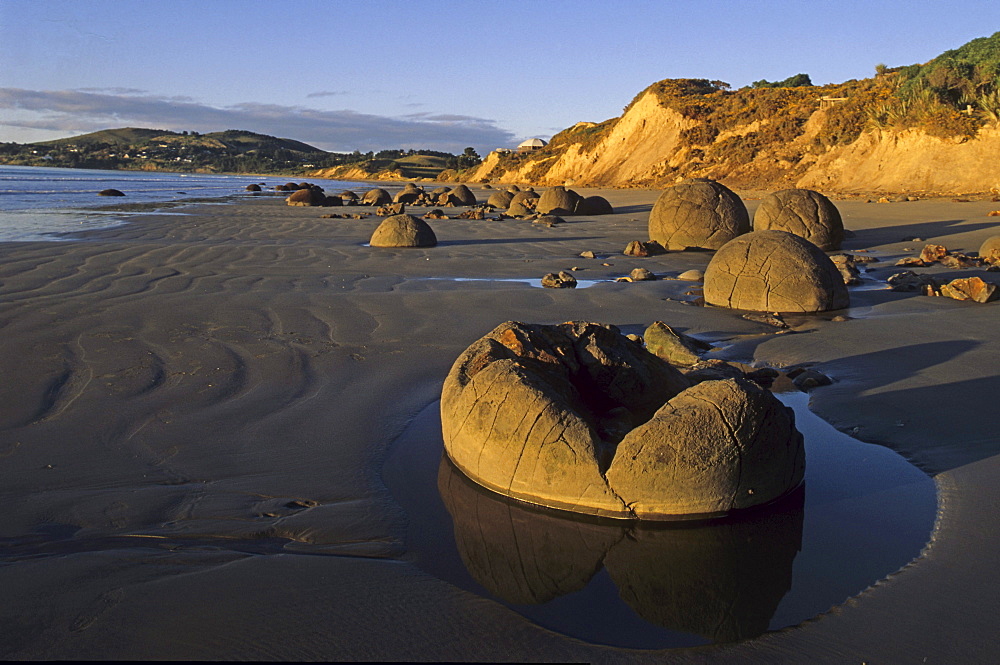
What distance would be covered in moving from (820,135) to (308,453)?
1295 inches

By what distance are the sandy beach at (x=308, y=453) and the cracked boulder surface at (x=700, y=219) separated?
14.5ft

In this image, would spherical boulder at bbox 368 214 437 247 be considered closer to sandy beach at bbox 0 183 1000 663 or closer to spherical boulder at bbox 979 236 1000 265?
sandy beach at bbox 0 183 1000 663

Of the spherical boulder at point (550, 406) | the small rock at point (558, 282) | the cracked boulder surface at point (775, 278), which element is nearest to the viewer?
the spherical boulder at point (550, 406)

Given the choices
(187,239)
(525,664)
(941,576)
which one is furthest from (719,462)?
(187,239)

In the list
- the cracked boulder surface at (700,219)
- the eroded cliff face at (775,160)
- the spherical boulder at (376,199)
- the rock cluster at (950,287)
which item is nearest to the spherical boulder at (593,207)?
the eroded cliff face at (775,160)

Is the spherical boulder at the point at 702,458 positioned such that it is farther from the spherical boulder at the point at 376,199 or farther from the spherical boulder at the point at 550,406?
the spherical boulder at the point at 376,199

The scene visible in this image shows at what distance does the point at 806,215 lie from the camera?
14.2m

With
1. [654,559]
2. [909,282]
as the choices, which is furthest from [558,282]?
[654,559]

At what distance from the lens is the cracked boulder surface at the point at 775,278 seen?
28.7ft

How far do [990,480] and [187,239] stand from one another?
15.6 metres

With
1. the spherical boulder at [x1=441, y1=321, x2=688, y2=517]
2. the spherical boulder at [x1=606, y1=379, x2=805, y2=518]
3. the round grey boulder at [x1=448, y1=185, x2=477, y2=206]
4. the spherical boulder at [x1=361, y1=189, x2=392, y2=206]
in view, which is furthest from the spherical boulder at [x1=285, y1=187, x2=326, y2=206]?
the spherical boulder at [x1=606, y1=379, x2=805, y2=518]

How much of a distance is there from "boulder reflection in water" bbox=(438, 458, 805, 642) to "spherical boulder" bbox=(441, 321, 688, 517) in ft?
0.47

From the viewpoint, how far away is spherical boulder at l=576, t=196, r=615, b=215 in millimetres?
25203

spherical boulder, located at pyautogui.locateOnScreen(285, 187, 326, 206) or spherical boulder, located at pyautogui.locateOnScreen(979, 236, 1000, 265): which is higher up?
spherical boulder, located at pyautogui.locateOnScreen(979, 236, 1000, 265)
